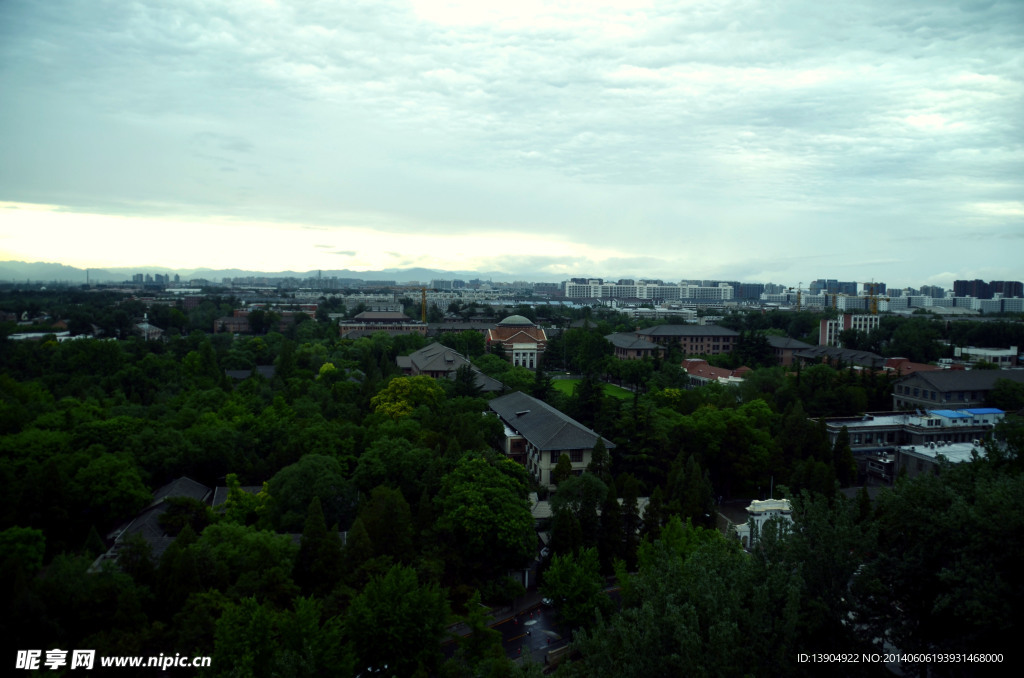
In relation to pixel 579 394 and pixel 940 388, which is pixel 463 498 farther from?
pixel 940 388

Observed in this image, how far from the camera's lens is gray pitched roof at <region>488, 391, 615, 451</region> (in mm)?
20297

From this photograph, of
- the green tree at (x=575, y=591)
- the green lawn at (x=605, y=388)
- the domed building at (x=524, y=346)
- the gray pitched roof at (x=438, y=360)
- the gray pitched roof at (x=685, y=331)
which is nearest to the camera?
the green tree at (x=575, y=591)

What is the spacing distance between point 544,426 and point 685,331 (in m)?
36.4

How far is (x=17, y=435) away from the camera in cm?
1773

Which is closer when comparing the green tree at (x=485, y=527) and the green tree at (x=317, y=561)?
the green tree at (x=317, y=561)

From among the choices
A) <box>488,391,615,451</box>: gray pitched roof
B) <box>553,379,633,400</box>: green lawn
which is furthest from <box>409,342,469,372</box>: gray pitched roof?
<box>488,391,615,451</box>: gray pitched roof

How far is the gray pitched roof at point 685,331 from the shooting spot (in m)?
54.2

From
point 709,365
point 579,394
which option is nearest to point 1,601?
point 579,394

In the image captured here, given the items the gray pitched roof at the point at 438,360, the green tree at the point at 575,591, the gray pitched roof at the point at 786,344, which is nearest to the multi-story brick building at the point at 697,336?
the gray pitched roof at the point at 786,344

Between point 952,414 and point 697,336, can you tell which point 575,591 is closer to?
point 952,414

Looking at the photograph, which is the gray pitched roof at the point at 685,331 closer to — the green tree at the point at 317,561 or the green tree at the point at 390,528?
the green tree at the point at 390,528

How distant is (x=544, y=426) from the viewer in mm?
21844

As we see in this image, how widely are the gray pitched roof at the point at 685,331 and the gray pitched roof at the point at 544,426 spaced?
98.3 ft

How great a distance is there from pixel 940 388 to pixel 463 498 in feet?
76.3
